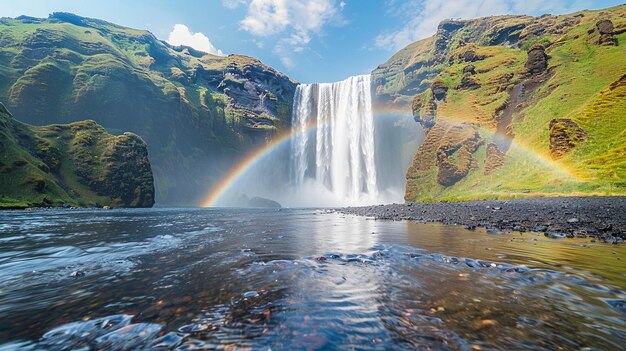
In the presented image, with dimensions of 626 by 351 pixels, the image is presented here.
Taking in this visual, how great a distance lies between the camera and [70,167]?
6094 cm

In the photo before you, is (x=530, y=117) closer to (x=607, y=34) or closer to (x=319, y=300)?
(x=607, y=34)

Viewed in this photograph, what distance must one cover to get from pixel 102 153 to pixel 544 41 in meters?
106

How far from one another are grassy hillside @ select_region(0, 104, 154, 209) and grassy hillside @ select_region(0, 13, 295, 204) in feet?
71.8

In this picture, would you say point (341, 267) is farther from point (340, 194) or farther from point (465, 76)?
point (340, 194)

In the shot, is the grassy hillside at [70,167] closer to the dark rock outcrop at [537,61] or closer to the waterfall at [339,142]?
the waterfall at [339,142]

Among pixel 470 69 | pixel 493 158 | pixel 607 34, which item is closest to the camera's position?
pixel 607 34

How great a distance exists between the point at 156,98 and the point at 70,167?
45888 millimetres

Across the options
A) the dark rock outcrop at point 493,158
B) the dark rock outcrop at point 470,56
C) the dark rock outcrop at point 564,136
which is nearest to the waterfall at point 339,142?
the dark rock outcrop at point 470,56

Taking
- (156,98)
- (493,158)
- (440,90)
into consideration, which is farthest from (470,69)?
(156,98)

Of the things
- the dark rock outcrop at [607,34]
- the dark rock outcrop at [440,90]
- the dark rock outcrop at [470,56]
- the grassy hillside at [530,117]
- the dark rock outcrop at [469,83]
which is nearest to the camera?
the grassy hillside at [530,117]

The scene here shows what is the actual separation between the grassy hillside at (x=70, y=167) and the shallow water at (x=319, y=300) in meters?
52.4

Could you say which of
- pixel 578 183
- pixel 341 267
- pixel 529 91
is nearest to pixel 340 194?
pixel 529 91

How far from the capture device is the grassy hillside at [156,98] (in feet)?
276

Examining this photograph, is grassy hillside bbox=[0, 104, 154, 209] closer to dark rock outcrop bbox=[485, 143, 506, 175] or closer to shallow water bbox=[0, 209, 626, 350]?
shallow water bbox=[0, 209, 626, 350]
